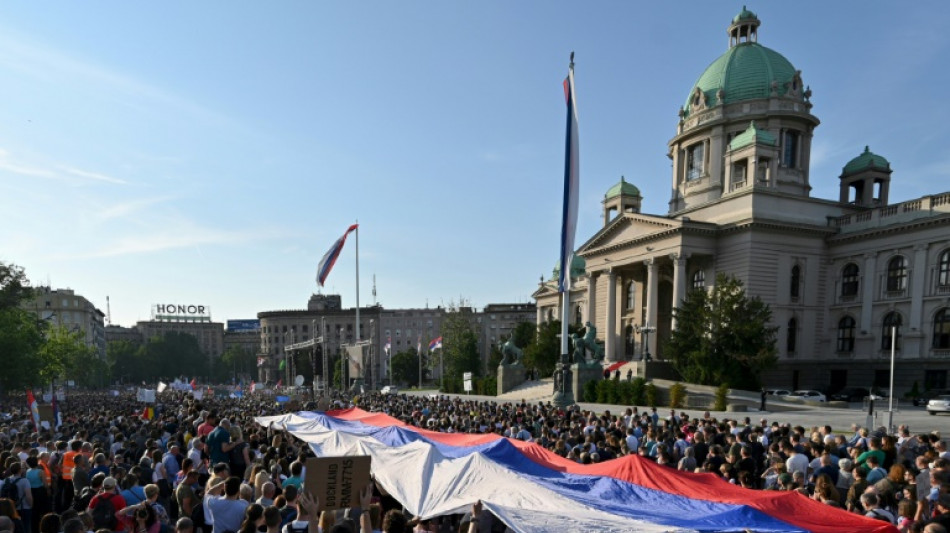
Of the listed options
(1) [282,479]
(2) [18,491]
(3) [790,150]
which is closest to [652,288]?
(3) [790,150]

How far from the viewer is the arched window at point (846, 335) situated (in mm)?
53188

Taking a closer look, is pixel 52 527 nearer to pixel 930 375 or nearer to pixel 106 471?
pixel 106 471

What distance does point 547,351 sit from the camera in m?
63.5

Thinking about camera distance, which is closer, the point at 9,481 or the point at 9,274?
the point at 9,481

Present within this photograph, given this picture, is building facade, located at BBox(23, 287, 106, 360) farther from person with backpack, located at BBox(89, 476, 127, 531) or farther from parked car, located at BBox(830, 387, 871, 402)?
person with backpack, located at BBox(89, 476, 127, 531)

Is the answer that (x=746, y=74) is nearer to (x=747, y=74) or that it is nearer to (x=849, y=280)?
(x=747, y=74)

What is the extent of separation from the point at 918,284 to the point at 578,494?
51417 millimetres

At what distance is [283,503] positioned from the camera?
7.35 metres

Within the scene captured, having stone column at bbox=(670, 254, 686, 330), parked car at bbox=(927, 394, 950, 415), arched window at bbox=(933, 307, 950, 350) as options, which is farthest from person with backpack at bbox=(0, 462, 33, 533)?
arched window at bbox=(933, 307, 950, 350)

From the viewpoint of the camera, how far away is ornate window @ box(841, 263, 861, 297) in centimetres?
5331

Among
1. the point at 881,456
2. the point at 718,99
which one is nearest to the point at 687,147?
the point at 718,99

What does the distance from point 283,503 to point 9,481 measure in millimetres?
6228

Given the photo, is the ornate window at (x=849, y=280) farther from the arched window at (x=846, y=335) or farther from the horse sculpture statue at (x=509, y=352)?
the horse sculpture statue at (x=509, y=352)

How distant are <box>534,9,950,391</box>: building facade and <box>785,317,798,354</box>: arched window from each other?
0.34 ft
